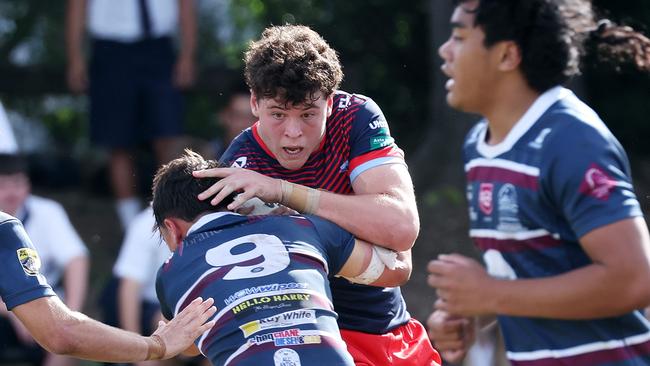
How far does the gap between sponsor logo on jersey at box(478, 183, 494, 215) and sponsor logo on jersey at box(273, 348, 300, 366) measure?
0.68 meters

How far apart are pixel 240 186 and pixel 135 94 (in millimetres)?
4205

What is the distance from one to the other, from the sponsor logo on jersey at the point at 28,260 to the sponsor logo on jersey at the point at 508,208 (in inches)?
56.0

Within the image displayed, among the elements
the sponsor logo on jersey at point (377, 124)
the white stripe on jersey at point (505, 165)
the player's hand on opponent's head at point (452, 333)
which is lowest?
the player's hand on opponent's head at point (452, 333)

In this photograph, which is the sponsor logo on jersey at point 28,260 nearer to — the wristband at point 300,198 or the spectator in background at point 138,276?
the wristband at point 300,198

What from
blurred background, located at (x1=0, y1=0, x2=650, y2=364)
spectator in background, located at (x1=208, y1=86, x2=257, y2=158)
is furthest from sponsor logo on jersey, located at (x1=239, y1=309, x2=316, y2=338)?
blurred background, located at (x1=0, y1=0, x2=650, y2=364)

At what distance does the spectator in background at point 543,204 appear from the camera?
3.04m

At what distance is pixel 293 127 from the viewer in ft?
12.8

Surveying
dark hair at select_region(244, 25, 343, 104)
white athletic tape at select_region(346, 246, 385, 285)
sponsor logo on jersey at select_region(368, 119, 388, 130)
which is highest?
dark hair at select_region(244, 25, 343, 104)

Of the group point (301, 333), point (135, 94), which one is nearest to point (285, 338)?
point (301, 333)

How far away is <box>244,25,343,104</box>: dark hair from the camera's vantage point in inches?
153

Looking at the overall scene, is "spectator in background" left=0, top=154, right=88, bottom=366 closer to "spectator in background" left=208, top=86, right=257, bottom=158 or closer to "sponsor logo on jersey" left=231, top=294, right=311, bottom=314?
"spectator in background" left=208, top=86, right=257, bottom=158

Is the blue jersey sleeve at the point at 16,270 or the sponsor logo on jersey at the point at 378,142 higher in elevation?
the sponsor logo on jersey at the point at 378,142

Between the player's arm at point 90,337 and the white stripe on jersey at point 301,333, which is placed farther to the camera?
the player's arm at point 90,337

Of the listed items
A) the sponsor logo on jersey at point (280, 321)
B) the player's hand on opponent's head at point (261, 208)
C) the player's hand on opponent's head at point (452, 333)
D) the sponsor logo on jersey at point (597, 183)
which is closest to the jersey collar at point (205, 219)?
the player's hand on opponent's head at point (261, 208)
